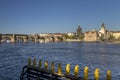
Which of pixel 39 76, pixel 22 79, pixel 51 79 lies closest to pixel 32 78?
pixel 22 79

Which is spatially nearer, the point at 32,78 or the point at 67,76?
the point at 67,76

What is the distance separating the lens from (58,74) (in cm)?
2830

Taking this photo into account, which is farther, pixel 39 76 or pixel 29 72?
pixel 29 72

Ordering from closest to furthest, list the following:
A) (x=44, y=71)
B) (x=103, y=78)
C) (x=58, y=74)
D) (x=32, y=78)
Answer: (x=58, y=74) < (x=44, y=71) < (x=32, y=78) < (x=103, y=78)

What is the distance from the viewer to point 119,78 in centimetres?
4069

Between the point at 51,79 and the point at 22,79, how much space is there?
7.20 meters

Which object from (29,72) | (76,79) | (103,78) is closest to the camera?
(76,79)

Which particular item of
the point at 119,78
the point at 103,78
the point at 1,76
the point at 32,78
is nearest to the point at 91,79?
the point at 103,78

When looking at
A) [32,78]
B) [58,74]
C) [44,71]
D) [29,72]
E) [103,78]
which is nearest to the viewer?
[58,74]

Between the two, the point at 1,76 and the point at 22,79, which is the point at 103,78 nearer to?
the point at 22,79

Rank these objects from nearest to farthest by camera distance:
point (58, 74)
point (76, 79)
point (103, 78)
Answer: point (76, 79), point (58, 74), point (103, 78)

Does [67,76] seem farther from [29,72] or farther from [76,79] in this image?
[29,72]

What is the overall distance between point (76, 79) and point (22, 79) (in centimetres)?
1221

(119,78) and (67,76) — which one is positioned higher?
(67,76)
